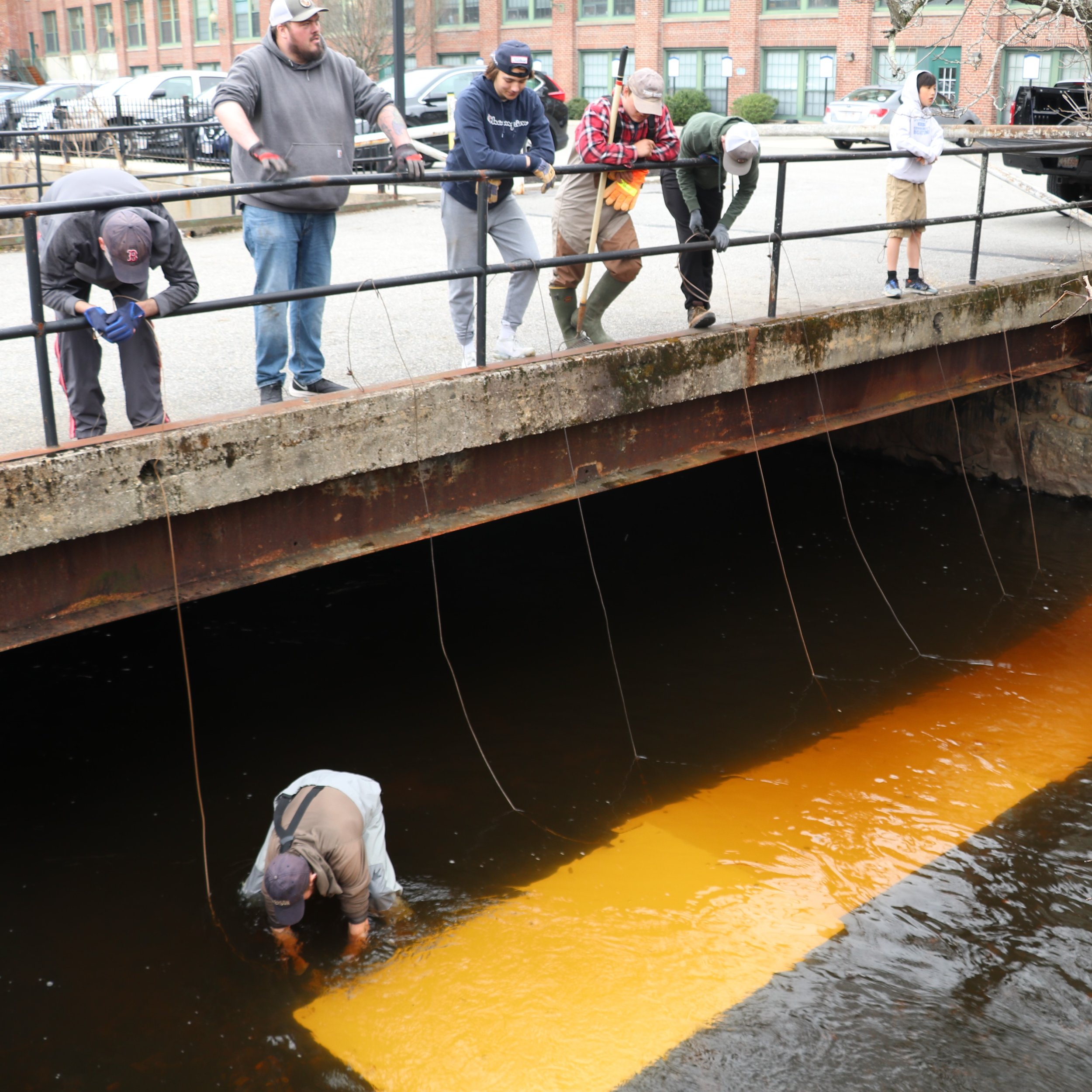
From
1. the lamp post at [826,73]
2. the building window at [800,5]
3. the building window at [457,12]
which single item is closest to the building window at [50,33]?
the building window at [457,12]

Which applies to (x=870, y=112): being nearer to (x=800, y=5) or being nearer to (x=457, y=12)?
(x=800, y=5)

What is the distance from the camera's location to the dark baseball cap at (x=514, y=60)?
5.35 metres

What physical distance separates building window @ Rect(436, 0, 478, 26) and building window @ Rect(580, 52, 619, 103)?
→ 5124 mm

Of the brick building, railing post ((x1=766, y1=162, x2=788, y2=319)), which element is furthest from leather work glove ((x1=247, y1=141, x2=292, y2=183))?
the brick building

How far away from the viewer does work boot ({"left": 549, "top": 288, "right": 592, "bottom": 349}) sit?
6230 millimetres

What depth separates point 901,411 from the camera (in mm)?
7504

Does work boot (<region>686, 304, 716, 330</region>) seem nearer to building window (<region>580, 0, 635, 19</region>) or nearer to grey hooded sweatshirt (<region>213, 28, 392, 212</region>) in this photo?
grey hooded sweatshirt (<region>213, 28, 392, 212</region>)

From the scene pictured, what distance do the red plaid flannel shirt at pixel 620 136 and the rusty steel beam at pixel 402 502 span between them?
4.40ft

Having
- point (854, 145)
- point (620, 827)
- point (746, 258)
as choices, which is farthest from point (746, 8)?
point (620, 827)

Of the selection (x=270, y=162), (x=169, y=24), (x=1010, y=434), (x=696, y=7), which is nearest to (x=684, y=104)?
(x=696, y=7)

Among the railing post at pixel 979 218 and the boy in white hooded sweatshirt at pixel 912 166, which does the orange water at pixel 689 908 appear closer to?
the boy in white hooded sweatshirt at pixel 912 166

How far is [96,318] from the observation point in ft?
13.4

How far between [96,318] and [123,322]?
0.13 metres

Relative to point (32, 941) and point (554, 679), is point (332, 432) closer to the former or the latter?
point (32, 941)
